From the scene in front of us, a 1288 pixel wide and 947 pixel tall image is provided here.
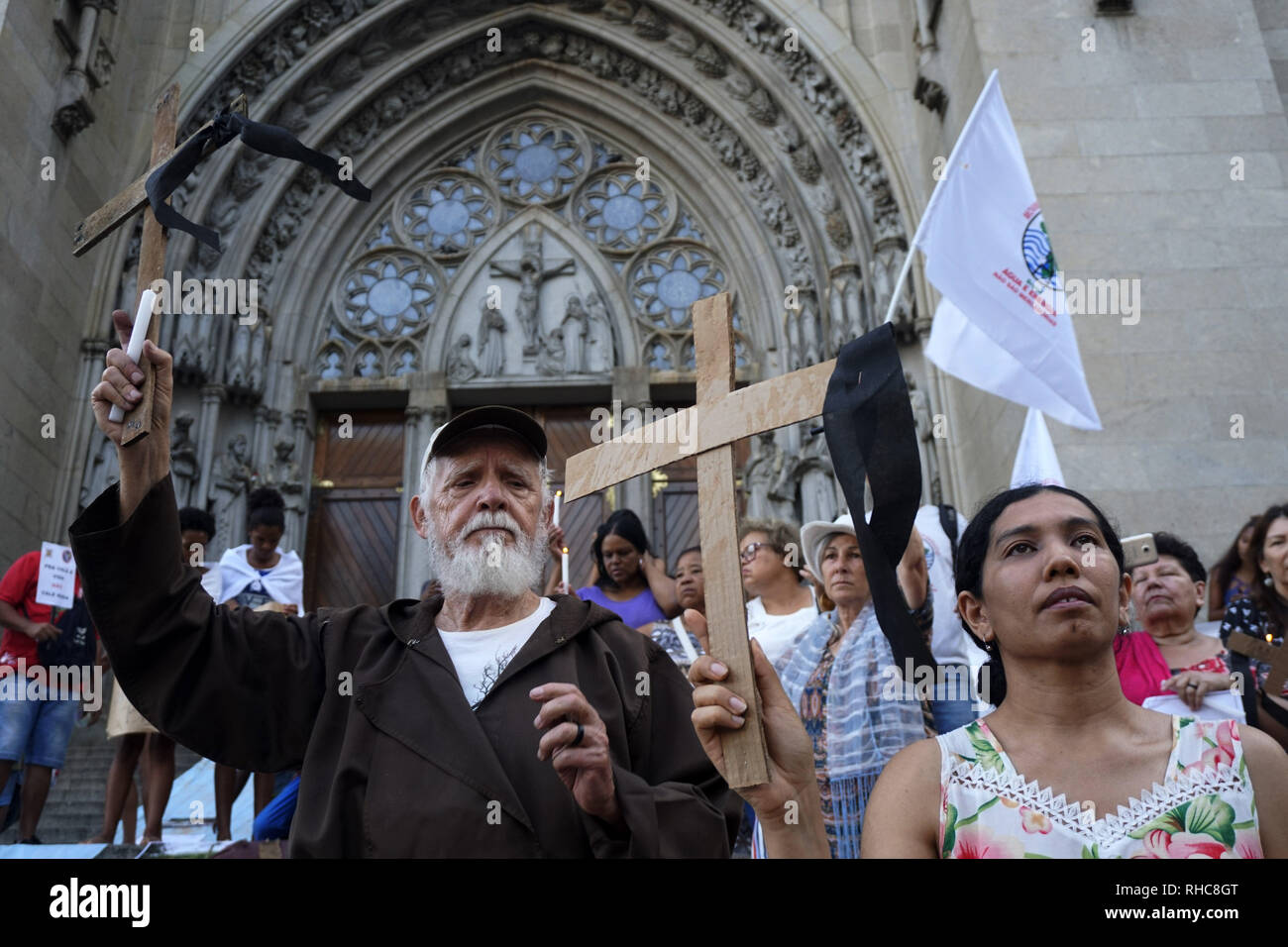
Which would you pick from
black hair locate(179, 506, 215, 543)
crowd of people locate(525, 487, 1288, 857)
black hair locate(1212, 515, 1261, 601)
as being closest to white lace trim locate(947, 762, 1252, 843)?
crowd of people locate(525, 487, 1288, 857)

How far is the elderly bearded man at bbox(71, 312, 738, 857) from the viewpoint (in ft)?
5.94

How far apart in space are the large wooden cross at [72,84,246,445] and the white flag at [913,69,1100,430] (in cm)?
401

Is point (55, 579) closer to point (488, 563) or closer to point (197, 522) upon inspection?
point (197, 522)

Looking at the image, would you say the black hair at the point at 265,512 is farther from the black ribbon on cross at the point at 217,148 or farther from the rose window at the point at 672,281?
the rose window at the point at 672,281

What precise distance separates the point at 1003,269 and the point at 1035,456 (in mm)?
1057

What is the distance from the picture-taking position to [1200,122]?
24.8 ft

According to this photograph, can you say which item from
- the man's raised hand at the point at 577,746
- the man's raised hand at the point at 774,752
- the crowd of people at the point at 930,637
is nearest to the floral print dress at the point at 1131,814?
the crowd of people at the point at 930,637

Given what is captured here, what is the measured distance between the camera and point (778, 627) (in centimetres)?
432

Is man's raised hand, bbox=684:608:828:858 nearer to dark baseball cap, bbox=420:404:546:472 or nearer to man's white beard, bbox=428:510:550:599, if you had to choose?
man's white beard, bbox=428:510:550:599

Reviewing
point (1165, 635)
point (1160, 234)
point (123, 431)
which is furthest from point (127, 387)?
point (1160, 234)

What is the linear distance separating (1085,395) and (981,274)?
84 cm
